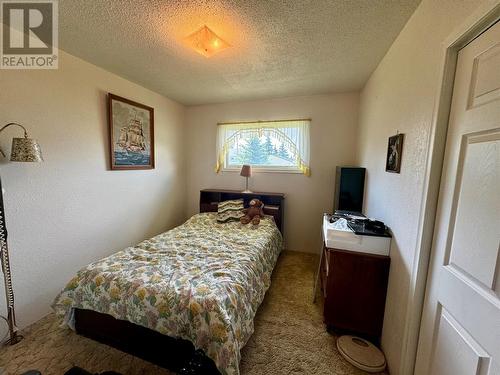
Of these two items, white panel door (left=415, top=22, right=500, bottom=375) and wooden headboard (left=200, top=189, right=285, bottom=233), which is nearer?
white panel door (left=415, top=22, right=500, bottom=375)

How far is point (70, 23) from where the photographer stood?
158cm

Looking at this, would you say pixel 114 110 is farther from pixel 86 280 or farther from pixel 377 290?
pixel 377 290

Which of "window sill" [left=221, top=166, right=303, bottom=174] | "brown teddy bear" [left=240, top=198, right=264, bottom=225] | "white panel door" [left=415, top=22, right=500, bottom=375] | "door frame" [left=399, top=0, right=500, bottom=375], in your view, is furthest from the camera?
"window sill" [left=221, top=166, right=303, bottom=174]

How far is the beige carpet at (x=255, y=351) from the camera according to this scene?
4.66 feet

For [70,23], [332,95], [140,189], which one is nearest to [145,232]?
[140,189]

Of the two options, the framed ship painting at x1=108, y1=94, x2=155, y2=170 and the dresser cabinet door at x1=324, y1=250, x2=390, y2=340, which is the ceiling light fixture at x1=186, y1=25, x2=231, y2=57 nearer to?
the framed ship painting at x1=108, y1=94, x2=155, y2=170

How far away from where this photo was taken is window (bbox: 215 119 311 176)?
10.6 ft

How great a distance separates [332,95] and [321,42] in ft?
4.63

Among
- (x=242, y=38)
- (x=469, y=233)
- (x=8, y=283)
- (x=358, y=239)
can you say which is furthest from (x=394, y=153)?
(x=8, y=283)

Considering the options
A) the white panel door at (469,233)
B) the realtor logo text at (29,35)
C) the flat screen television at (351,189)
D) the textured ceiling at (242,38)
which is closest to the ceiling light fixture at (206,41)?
the textured ceiling at (242,38)

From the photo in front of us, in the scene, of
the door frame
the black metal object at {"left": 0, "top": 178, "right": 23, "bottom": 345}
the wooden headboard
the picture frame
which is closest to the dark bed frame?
the black metal object at {"left": 0, "top": 178, "right": 23, "bottom": 345}

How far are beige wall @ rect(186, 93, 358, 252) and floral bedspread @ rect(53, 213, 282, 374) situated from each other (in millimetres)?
1402

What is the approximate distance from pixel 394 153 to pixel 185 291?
1806mm

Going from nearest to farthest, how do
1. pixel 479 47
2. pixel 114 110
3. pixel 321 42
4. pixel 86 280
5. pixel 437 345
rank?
pixel 479 47 → pixel 437 345 → pixel 86 280 → pixel 321 42 → pixel 114 110
